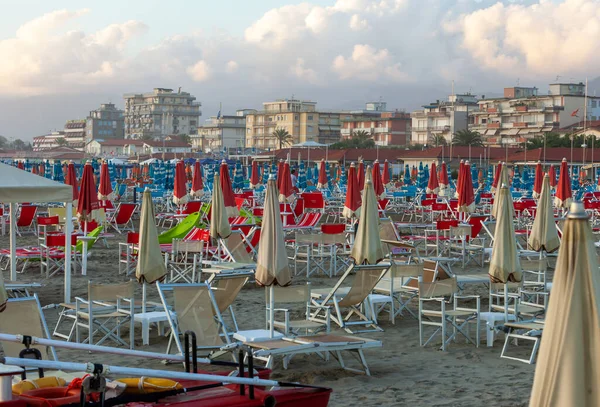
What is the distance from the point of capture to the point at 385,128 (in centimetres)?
10712

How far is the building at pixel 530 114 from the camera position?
290ft

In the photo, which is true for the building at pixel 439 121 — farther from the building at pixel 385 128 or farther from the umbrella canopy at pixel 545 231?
the umbrella canopy at pixel 545 231

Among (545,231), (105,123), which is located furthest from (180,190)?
(105,123)

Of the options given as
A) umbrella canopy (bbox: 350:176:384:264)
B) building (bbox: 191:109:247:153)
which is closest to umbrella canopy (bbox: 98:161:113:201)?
umbrella canopy (bbox: 350:176:384:264)

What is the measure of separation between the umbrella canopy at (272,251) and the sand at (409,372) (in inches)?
29.3

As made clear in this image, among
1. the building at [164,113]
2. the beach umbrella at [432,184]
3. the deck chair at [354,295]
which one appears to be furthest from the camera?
the building at [164,113]

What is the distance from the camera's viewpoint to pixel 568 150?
195ft

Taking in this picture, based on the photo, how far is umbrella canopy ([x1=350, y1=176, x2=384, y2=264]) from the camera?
10094 mm

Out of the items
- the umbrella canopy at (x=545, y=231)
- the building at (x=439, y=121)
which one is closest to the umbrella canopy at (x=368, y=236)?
the umbrella canopy at (x=545, y=231)

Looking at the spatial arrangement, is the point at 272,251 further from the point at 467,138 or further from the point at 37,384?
the point at 467,138

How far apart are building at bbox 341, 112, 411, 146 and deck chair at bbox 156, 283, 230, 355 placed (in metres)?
97.6

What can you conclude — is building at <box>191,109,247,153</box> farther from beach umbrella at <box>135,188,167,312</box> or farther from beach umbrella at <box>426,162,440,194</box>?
beach umbrella at <box>135,188,167,312</box>

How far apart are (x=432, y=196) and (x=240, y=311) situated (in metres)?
17.9

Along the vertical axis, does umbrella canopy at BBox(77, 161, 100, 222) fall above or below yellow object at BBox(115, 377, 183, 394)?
above
